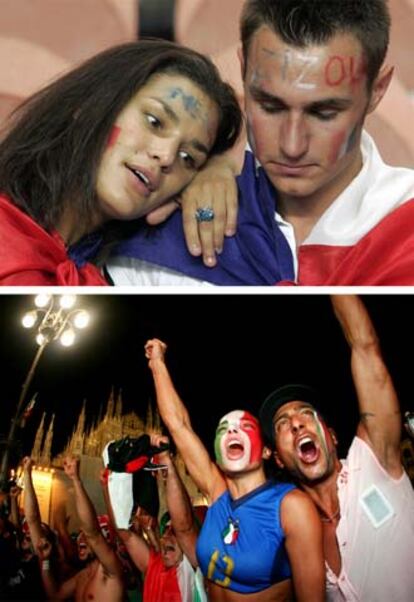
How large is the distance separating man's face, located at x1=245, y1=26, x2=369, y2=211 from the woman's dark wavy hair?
130 mm

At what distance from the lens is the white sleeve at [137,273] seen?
3.71m

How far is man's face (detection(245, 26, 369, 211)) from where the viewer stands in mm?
3539

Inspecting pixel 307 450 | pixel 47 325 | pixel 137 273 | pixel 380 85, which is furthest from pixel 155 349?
pixel 380 85

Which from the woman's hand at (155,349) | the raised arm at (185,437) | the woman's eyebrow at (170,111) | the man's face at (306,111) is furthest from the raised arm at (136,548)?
the woman's eyebrow at (170,111)

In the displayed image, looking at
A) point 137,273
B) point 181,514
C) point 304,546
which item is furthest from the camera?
point 137,273

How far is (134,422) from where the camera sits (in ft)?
11.9

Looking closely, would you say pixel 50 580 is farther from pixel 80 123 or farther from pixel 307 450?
pixel 80 123

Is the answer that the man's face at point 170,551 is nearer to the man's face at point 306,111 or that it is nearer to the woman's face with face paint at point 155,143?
the woman's face with face paint at point 155,143

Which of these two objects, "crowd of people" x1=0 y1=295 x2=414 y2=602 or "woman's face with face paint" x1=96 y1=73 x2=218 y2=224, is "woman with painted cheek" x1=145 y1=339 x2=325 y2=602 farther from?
"woman's face with face paint" x1=96 y1=73 x2=218 y2=224

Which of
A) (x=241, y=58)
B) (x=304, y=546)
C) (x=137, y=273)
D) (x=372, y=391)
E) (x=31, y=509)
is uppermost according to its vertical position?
(x=241, y=58)

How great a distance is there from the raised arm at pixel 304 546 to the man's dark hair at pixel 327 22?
145 cm

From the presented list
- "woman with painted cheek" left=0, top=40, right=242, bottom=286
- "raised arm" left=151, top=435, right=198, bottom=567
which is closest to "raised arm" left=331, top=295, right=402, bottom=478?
"raised arm" left=151, top=435, right=198, bottom=567

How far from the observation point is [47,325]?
3.68m

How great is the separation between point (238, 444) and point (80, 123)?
1.22 meters
